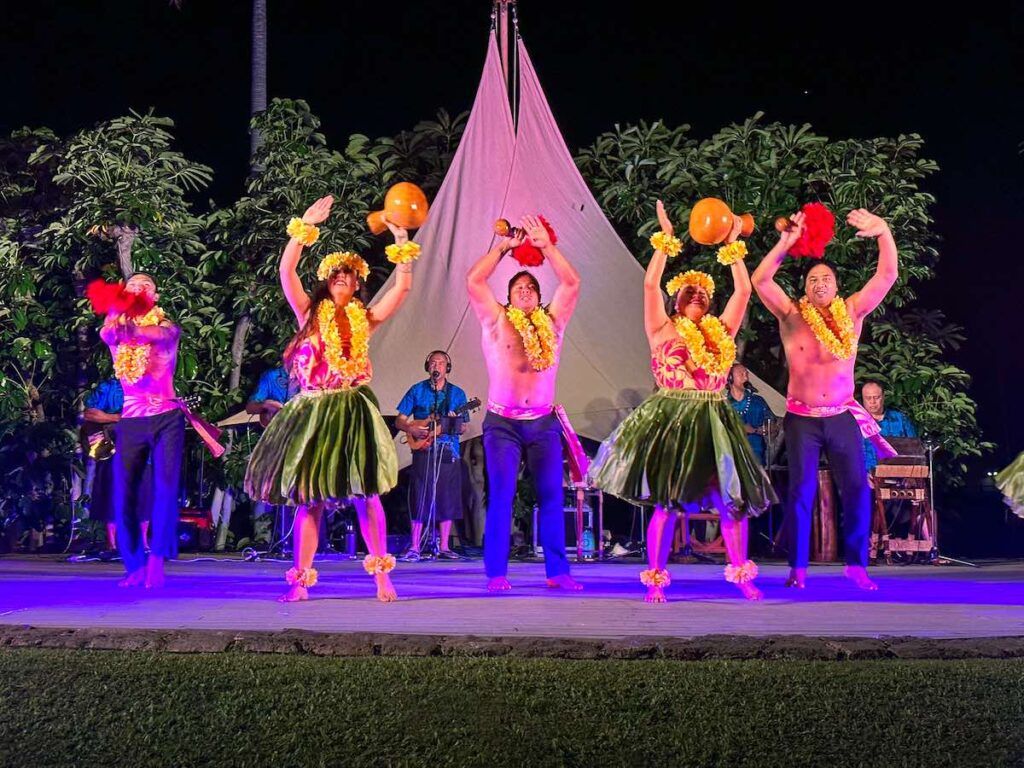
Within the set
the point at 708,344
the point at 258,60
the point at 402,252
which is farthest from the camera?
the point at 258,60

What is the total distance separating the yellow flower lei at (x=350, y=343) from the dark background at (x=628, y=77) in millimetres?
7374

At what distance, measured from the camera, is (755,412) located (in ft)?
31.6

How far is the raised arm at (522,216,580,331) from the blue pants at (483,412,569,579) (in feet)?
1.69

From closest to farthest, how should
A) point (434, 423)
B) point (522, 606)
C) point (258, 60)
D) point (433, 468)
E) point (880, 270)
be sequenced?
1. point (522, 606)
2. point (880, 270)
3. point (434, 423)
4. point (433, 468)
5. point (258, 60)

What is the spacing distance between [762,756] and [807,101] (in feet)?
33.2

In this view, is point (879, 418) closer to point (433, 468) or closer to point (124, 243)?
point (433, 468)

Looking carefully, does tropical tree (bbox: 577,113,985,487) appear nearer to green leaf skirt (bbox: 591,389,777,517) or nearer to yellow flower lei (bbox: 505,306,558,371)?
yellow flower lei (bbox: 505,306,558,371)

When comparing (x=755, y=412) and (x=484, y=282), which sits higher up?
(x=484, y=282)

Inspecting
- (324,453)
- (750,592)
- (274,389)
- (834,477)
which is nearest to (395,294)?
(324,453)

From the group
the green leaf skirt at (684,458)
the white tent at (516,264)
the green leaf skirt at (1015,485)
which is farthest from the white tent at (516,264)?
the green leaf skirt at (1015,485)

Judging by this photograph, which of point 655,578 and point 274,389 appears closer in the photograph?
point 655,578

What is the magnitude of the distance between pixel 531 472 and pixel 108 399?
336 centimetres

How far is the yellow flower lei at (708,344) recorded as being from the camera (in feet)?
18.9

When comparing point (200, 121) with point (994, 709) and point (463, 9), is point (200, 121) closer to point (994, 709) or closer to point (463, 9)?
point (463, 9)
